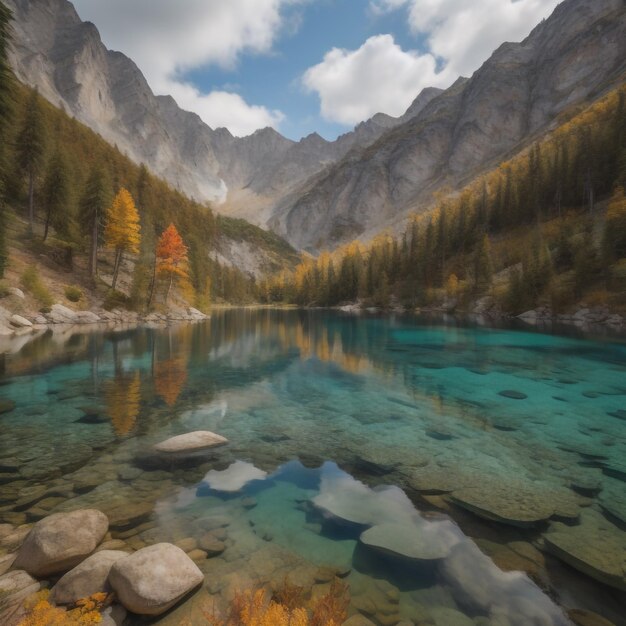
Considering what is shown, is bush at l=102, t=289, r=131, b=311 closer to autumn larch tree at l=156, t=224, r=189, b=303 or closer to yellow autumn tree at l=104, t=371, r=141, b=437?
autumn larch tree at l=156, t=224, r=189, b=303

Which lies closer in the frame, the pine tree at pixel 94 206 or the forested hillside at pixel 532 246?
the pine tree at pixel 94 206

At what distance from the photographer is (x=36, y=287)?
36.1 meters

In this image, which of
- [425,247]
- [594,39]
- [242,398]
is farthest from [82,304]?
[594,39]

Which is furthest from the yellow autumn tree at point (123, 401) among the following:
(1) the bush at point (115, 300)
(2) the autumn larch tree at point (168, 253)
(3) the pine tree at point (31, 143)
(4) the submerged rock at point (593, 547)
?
(3) the pine tree at point (31, 143)

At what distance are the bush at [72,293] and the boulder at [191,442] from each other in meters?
41.2

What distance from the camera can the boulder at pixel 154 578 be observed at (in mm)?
4434

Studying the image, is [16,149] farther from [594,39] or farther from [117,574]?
[594,39]

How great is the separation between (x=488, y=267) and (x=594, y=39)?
655 ft

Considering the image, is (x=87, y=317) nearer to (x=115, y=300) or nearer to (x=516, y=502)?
(x=115, y=300)

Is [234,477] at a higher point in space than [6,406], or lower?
lower

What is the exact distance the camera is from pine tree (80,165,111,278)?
47156 mm

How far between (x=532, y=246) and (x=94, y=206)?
255 ft

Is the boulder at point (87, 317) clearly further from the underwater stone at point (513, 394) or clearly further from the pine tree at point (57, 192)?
the underwater stone at point (513, 394)

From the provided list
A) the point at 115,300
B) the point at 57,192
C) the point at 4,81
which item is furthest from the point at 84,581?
the point at 57,192
